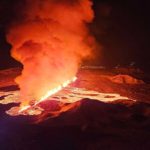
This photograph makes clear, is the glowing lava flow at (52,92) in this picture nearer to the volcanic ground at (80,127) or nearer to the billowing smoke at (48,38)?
the billowing smoke at (48,38)

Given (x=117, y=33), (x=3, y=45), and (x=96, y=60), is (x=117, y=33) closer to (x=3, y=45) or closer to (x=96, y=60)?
(x=96, y=60)

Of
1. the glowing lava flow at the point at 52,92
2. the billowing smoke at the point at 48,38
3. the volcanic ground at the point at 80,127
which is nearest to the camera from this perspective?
the volcanic ground at the point at 80,127

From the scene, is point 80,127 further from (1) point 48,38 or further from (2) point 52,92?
(1) point 48,38

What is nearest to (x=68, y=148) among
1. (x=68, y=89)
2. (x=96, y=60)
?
(x=68, y=89)

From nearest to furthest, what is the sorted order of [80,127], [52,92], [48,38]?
1. [80,127]
2. [52,92]
3. [48,38]

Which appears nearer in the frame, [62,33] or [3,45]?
[62,33]

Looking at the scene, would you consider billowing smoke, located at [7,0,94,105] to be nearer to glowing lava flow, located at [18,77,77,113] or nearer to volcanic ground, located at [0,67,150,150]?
glowing lava flow, located at [18,77,77,113]

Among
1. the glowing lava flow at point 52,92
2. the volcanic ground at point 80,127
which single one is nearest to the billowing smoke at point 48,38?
the glowing lava flow at point 52,92

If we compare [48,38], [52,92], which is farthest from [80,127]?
[48,38]

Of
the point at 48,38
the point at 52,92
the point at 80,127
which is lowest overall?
the point at 80,127
